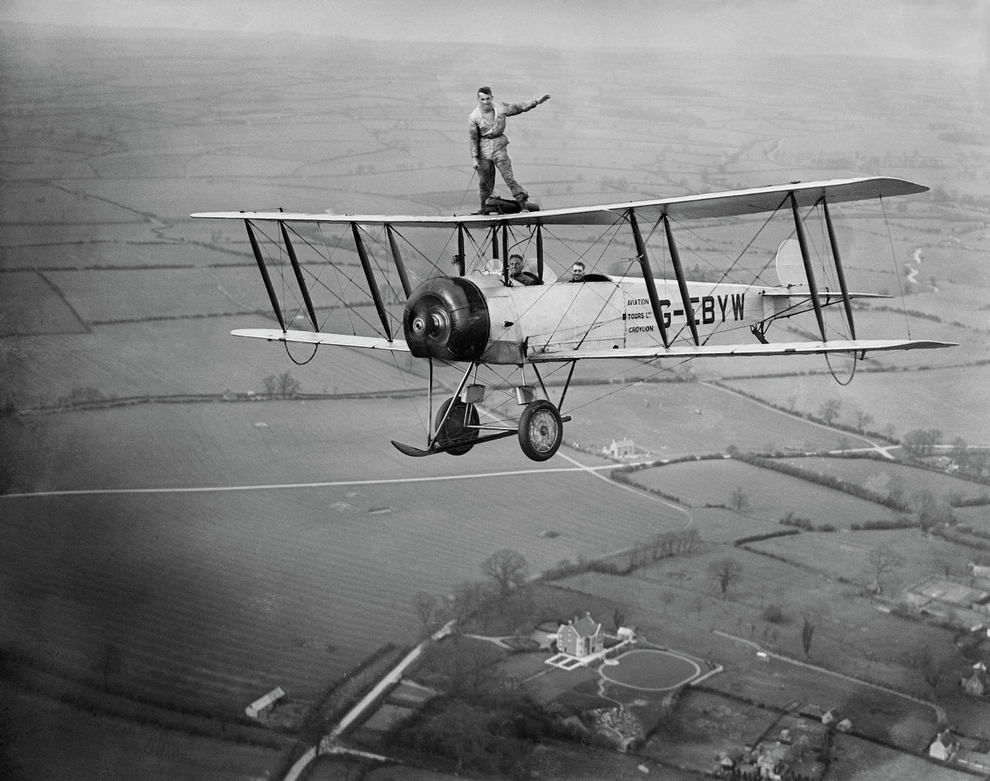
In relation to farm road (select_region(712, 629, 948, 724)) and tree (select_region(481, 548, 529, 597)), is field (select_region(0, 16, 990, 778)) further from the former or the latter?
tree (select_region(481, 548, 529, 597))

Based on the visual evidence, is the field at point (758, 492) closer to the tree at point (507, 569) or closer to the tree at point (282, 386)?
the tree at point (507, 569)

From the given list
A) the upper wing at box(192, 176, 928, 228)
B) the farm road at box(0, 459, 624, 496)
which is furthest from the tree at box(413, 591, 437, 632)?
the upper wing at box(192, 176, 928, 228)

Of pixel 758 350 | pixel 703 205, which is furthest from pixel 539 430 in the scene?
pixel 703 205

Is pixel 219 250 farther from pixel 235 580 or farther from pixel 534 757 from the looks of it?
pixel 534 757

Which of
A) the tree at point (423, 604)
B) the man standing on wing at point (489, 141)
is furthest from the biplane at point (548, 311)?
the tree at point (423, 604)

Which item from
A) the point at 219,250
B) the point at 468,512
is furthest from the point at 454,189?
the point at 468,512

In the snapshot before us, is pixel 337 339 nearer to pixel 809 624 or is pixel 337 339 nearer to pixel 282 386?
pixel 282 386
